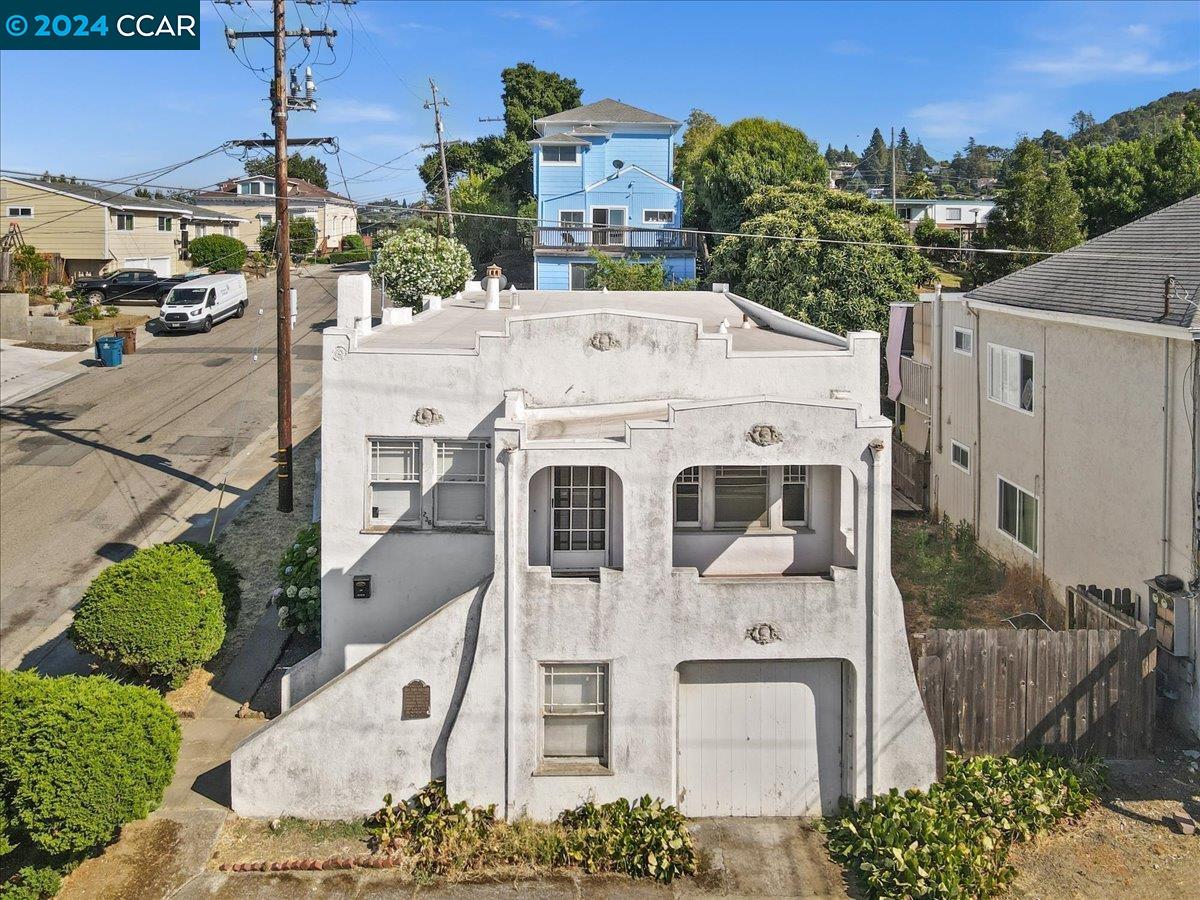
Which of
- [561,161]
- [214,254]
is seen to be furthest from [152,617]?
[214,254]

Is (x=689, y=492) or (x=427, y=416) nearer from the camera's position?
(x=689, y=492)

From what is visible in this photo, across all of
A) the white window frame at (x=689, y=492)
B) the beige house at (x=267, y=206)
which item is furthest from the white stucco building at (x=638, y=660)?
the beige house at (x=267, y=206)

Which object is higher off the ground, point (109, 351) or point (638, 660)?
point (109, 351)

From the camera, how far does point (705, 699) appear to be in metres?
13.6

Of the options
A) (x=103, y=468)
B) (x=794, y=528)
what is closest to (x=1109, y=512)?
(x=794, y=528)

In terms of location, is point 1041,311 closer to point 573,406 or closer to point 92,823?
point 573,406

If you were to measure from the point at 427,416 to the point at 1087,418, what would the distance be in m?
11.5

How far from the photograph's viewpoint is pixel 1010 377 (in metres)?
21.6

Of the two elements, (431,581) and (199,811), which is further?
(431,581)

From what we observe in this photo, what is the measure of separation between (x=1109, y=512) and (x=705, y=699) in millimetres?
8188

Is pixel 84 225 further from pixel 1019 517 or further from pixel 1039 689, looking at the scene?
pixel 1039 689

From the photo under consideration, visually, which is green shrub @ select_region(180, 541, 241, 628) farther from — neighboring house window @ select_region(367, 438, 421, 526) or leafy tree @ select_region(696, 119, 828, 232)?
leafy tree @ select_region(696, 119, 828, 232)

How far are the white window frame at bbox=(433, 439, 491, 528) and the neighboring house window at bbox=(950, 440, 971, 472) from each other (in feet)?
43.8

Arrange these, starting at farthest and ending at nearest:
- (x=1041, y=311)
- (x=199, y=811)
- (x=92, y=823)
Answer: (x=1041, y=311) → (x=199, y=811) → (x=92, y=823)
